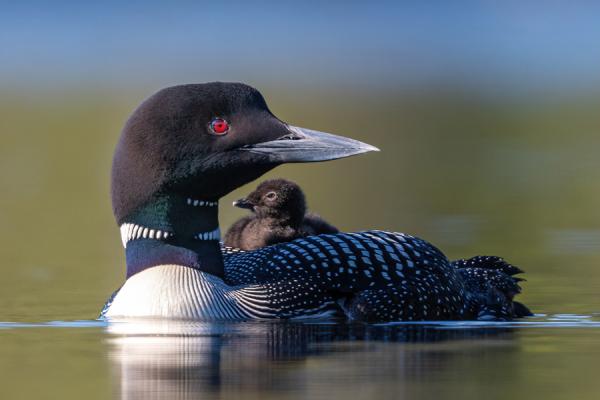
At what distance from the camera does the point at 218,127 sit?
8.14m

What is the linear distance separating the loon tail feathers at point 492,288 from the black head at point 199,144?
1.12m

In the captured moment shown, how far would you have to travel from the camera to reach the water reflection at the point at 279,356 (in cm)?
647

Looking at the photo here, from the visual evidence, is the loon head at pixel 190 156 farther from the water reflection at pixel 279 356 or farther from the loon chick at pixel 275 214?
the loon chick at pixel 275 214

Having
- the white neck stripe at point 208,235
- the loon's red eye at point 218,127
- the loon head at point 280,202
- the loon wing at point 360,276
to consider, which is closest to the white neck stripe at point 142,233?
the white neck stripe at point 208,235

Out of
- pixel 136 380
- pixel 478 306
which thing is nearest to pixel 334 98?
pixel 478 306

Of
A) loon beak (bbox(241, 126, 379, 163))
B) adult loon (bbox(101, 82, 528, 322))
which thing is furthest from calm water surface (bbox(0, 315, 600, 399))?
loon beak (bbox(241, 126, 379, 163))

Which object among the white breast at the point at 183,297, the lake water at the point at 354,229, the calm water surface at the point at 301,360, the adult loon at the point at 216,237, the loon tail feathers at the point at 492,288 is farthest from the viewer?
the loon tail feathers at the point at 492,288

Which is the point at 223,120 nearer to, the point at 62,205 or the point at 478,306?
the point at 478,306

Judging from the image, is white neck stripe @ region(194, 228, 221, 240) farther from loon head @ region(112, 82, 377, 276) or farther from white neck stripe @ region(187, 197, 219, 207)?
white neck stripe @ region(187, 197, 219, 207)

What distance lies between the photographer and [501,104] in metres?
27.2

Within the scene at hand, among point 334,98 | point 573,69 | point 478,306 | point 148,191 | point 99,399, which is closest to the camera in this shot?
point 99,399

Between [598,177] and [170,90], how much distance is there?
7.66 meters

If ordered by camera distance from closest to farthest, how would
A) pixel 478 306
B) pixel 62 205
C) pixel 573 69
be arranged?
pixel 478 306 → pixel 62 205 → pixel 573 69

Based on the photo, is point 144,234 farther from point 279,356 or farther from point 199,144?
point 279,356
